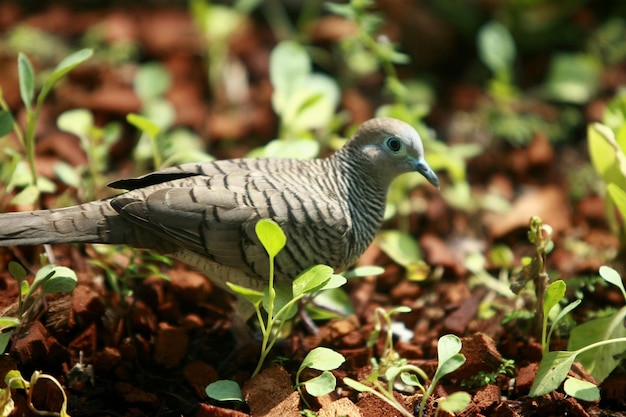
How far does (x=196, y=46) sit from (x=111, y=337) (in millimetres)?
2794

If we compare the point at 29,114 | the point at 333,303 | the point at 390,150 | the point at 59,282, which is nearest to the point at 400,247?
the point at 333,303

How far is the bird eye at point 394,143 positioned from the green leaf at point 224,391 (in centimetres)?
123

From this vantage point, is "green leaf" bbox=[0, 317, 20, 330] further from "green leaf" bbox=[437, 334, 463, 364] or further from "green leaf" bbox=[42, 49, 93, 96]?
"green leaf" bbox=[437, 334, 463, 364]

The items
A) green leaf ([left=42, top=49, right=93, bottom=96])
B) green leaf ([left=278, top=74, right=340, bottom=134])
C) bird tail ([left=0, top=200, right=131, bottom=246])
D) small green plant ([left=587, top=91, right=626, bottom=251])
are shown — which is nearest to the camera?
bird tail ([left=0, top=200, right=131, bottom=246])

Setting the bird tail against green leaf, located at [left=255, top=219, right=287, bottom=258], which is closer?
green leaf, located at [left=255, top=219, right=287, bottom=258]

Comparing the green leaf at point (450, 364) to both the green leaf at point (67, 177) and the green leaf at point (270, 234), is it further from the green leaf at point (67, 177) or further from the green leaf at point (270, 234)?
the green leaf at point (67, 177)

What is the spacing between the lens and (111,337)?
3.25m

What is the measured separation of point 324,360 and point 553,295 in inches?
34.8

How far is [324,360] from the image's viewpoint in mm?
2736

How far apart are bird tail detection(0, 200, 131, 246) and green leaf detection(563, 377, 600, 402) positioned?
1.78 metres

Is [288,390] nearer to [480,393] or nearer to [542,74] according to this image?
[480,393]

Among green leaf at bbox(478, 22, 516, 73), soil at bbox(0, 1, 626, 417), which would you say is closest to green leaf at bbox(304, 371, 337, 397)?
soil at bbox(0, 1, 626, 417)

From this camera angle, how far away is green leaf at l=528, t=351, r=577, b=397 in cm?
270

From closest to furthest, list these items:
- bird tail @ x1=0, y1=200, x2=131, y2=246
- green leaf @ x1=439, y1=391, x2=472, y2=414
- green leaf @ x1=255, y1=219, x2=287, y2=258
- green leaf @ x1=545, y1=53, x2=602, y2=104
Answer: green leaf @ x1=439, y1=391, x2=472, y2=414 → green leaf @ x1=255, y1=219, x2=287, y2=258 → bird tail @ x1=0, y1=200, x2=131, y2=246 → green leaf @ x1=545, y1=53, x2=602, y2=104
